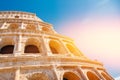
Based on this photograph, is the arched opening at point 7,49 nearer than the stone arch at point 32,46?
Yes

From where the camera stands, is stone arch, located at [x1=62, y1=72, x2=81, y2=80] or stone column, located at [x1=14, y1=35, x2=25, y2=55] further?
stone column, located at [x1=14, y1=35, x2=25, y2=55]

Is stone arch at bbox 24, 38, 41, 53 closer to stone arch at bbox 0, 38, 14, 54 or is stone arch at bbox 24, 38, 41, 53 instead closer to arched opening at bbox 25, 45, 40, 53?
arched opening at bbox 25, 45, 40, 53

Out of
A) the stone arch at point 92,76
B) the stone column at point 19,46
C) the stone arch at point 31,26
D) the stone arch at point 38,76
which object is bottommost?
the stone arch at point 38,76

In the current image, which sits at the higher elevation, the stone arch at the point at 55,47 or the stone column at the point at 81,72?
the stone arch at the point at 55,47

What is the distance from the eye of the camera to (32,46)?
52.3 feet

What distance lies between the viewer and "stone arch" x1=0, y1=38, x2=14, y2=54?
14840mm

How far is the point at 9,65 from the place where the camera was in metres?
10.9

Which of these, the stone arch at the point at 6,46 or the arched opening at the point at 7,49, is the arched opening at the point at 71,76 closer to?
the stone arch at the point at 6,46

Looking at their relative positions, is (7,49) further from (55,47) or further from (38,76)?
(38,76)

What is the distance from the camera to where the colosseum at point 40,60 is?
10.8 m

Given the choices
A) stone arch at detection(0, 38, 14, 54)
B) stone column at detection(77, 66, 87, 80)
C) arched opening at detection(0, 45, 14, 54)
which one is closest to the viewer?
stone column at detection(77, 66, 87, 80)

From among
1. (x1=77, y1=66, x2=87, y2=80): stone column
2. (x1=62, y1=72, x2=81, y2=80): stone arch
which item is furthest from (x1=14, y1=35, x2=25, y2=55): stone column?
(x1=77, y1=66, x2=87, y2=80): stone column

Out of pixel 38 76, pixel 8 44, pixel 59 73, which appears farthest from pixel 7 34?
pixel 59 73

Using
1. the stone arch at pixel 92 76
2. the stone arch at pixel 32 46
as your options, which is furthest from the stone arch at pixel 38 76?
the stone arch at pixel 92 76
